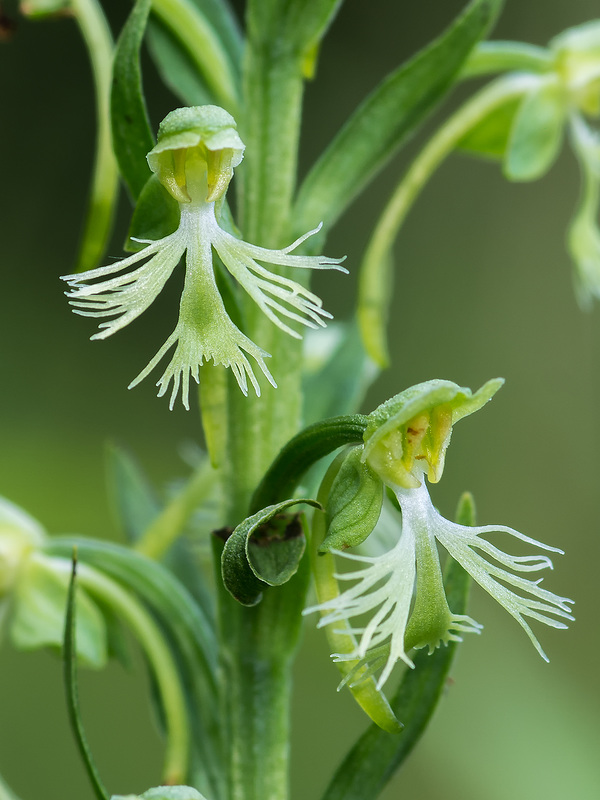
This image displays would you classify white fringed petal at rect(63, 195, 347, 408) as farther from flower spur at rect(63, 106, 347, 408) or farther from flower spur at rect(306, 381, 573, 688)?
flower spur at rect(306, 381, 573, 688)

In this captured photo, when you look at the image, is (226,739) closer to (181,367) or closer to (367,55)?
(181,367)

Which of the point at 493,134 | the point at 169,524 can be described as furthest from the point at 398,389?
the point at 169,524

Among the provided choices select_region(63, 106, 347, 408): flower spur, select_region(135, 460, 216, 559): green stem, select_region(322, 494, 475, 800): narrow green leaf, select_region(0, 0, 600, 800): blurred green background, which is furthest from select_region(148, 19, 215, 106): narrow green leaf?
select_region(0, 0, 600, 800): blurred green background

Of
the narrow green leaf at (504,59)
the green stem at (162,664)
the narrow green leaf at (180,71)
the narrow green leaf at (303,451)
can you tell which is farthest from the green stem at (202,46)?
the green stem at (162,664)

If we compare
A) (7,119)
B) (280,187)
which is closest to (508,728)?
(280,187)

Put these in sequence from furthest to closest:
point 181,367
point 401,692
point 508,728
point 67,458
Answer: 1. point 67,458
2. point 508,728
3. point 401,692
4. point 181,367

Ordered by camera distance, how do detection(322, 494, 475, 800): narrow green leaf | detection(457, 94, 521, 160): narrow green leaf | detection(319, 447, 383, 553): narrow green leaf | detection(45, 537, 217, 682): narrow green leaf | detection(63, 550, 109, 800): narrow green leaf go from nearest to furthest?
detection(319, 447, 383, 553): narrow green leaf → detection(63, 550, 109, 800): narrow green leaf → detection(322, 494, 475, 800): narrow green leaf → detection(45, 537, 217, 682): narrow green leaf → detection(457, 94, 521, 160): narrow green leaf
